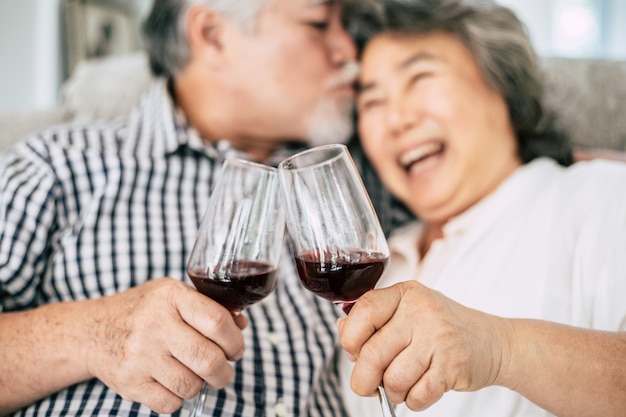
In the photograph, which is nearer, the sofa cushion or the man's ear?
the man's ear

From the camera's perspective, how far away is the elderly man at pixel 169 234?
0.84m

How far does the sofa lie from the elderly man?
0.28m

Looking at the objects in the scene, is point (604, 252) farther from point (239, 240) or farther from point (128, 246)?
point (128, 246)

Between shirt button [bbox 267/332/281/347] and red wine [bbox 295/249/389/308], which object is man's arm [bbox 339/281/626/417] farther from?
shirt button [bbox 267/332/281/347]

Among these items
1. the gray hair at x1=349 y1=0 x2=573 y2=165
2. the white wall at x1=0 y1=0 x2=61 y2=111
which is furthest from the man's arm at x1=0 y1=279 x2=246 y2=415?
the white wall at x1=0 y1=0 x2=61 y2=111

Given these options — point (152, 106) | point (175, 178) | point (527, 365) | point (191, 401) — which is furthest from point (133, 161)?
point (527, 365)

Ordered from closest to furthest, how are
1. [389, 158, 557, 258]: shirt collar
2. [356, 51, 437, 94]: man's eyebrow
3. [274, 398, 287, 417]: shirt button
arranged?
[274, 398, 287, 417]: shirt button → [389, 158, 557, 258]: shirt collar → [356, 51, 437, 94]: man's eyebrow

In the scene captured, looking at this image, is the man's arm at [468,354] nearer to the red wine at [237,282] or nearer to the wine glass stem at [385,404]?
the wine glass stem at [385,404]

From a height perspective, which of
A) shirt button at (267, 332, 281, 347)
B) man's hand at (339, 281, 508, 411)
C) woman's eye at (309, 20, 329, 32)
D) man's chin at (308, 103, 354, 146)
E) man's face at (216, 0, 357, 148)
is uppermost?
woman's eye at (309, 20, 329, 32)

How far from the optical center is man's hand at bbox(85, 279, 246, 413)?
80 cm

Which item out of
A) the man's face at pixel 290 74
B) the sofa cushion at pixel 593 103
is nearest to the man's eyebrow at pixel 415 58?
the man's face at pixel 290 74

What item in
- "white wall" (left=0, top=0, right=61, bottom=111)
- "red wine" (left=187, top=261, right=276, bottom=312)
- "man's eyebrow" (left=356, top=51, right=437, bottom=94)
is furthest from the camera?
"white wall" (left=0, top=0, right=61, bottom=111)

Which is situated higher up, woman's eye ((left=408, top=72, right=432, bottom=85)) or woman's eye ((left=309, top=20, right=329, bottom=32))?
woman's eye ((left=309, top=20, right=329, bottom=32))

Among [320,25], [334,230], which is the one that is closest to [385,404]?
[334,230]
